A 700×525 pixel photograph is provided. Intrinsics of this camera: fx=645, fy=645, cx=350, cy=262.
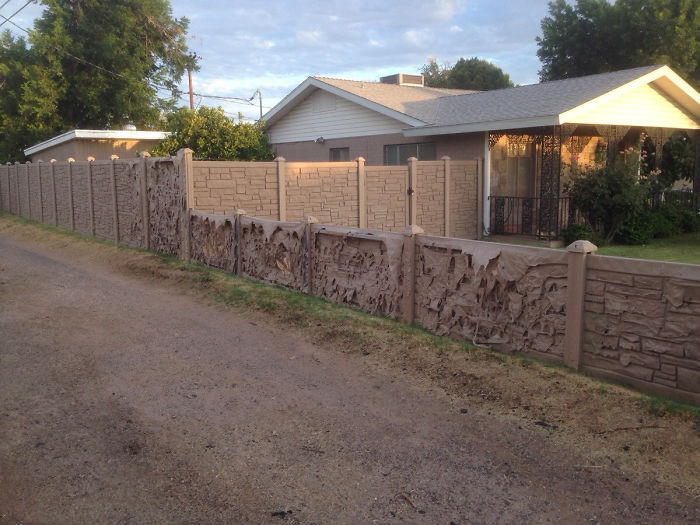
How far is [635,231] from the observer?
16.2 meters

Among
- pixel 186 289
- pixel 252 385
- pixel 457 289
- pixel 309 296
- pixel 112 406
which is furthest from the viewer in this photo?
pixel 186 289

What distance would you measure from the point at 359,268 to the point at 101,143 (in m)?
20.2

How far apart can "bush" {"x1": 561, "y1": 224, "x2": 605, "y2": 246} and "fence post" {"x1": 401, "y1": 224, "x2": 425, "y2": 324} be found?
28.2 feet

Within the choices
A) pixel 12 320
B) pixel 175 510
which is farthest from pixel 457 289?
pixel 12 320

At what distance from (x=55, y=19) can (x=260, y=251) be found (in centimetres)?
2969

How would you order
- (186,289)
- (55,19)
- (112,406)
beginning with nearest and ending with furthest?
(112,406) < (186,289) < (55,19)

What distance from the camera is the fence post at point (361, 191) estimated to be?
49.5 feet

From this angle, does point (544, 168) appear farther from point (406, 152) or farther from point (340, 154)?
point (340, 154)

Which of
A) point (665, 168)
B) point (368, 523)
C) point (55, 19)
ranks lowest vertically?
point (368, 523)

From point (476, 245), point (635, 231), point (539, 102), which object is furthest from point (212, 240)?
point (635, 231)

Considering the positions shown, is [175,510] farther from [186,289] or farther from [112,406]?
[186,289]

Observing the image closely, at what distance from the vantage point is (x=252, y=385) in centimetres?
613

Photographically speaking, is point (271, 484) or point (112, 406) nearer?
point (271, 484)

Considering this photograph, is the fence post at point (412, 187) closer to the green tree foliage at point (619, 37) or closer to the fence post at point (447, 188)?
the fence post at point (447, 188)
